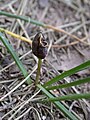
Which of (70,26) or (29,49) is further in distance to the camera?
(70,26)

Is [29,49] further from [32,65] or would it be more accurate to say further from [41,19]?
[41,19]

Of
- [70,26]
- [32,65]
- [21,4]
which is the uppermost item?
[21,4]

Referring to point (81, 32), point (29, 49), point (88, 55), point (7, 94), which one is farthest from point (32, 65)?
point (81, 32)

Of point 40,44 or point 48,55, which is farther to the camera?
point 48,55

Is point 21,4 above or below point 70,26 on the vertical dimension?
above

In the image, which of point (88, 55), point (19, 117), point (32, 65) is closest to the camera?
point (19, 117)

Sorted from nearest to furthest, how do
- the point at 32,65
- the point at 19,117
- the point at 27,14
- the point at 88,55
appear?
the point at 19,117, the point at 32,65, the point at 88,55, the point at 27,14

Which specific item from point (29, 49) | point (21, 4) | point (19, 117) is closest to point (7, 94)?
point (19, 117)
